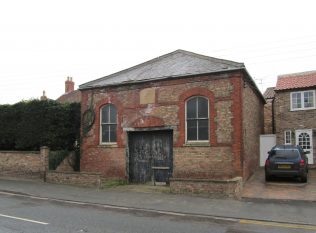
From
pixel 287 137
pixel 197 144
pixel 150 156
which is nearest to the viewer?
pixel 197 144

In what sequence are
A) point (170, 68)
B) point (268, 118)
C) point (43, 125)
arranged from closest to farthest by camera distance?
point (170, 68)
point (43, 125)
point (268, 118)

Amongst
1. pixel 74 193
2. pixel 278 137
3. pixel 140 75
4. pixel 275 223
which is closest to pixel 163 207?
pixel 275 223

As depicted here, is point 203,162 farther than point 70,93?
No

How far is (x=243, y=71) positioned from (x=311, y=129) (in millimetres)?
9012

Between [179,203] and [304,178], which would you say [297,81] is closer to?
[304,178]

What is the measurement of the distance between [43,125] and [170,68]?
795 cm

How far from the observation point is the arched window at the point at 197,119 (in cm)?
1638

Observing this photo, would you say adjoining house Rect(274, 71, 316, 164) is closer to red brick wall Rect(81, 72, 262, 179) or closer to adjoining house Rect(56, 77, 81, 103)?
red brick wall Rect(81, 72, 262, 179)

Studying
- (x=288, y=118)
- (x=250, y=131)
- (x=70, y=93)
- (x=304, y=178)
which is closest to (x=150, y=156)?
(x=250, y=131)

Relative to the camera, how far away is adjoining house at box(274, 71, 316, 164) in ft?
73.2

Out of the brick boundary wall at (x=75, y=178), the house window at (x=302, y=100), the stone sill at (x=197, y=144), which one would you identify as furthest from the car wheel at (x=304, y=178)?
the brick boundary wall at (x=75, y=178)

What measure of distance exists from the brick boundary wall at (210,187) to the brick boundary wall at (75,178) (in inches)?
154

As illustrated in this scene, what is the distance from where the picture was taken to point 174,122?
1691cm

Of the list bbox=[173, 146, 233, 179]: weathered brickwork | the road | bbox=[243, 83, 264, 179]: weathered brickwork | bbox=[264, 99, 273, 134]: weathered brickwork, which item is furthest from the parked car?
bbox=[264, 99, 273, 134]: weathered brickwork
